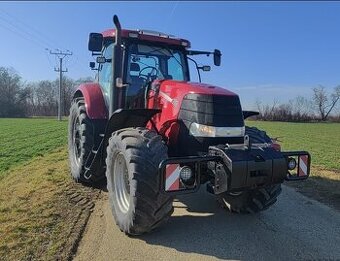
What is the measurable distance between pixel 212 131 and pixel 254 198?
4.31ft

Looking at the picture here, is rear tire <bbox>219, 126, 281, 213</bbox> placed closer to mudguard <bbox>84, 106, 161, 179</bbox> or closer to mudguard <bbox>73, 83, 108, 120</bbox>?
mudguard <bbox>84, 106, 161, 179</bbox>

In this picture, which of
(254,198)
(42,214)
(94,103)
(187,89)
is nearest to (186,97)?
(187,89)

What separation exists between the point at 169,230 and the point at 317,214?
250cm

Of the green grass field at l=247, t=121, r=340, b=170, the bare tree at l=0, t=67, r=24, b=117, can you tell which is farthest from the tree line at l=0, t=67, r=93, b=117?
the green grass field at l=247, t=121, r=340, b=170

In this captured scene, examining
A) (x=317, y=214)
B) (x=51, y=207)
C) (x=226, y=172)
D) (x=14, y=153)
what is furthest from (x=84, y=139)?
(x=14, y=153)

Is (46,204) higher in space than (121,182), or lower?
lower

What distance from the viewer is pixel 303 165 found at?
5359mm

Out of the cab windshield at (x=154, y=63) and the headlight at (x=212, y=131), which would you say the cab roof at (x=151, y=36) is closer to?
the cab windshield at (x=154, y=63)

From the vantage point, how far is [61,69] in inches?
2388

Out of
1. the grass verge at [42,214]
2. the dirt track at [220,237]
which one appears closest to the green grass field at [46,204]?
the grass verge at [42,214]

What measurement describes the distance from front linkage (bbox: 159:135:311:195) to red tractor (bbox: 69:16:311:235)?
0.04ft

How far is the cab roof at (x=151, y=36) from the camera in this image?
6348 millimetres

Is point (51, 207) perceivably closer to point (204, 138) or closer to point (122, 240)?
point (122, 240)

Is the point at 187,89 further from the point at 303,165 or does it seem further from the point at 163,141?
the point at 303,165
